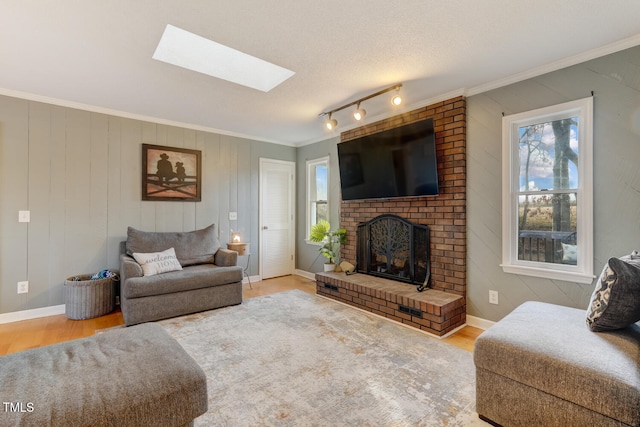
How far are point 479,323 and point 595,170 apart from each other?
1663 mm

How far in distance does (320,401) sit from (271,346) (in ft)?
2.70

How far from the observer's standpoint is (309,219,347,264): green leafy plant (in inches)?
168

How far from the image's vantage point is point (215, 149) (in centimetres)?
448

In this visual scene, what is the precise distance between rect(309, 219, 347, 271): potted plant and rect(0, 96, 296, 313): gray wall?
1791 millimetres

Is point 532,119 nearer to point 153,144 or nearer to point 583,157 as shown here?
point 583,157

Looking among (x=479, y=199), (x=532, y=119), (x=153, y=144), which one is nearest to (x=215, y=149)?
(x=153, y=144)

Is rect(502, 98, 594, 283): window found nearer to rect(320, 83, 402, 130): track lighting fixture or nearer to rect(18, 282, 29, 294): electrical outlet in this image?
rect(320, 83, 402, 130): track lighting fixture

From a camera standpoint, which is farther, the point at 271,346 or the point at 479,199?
the point at 479,199

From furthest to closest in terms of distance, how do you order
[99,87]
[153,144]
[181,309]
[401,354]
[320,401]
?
[153,144] → [181,309] → [99,87] → [401,354] → [320,401]

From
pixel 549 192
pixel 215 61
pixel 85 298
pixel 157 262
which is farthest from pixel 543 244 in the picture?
pixel 85 298

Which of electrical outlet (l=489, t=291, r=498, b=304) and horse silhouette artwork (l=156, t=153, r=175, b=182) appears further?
horse silhouette artwork (l=156, t=153, r=175, b=182)

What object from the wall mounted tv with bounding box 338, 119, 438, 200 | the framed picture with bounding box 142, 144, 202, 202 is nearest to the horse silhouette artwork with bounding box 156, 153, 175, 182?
the framed picture with bounding box 142, 144, 202, 202

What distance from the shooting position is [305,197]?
521cm

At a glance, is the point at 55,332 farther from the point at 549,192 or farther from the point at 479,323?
the point at 549,192
